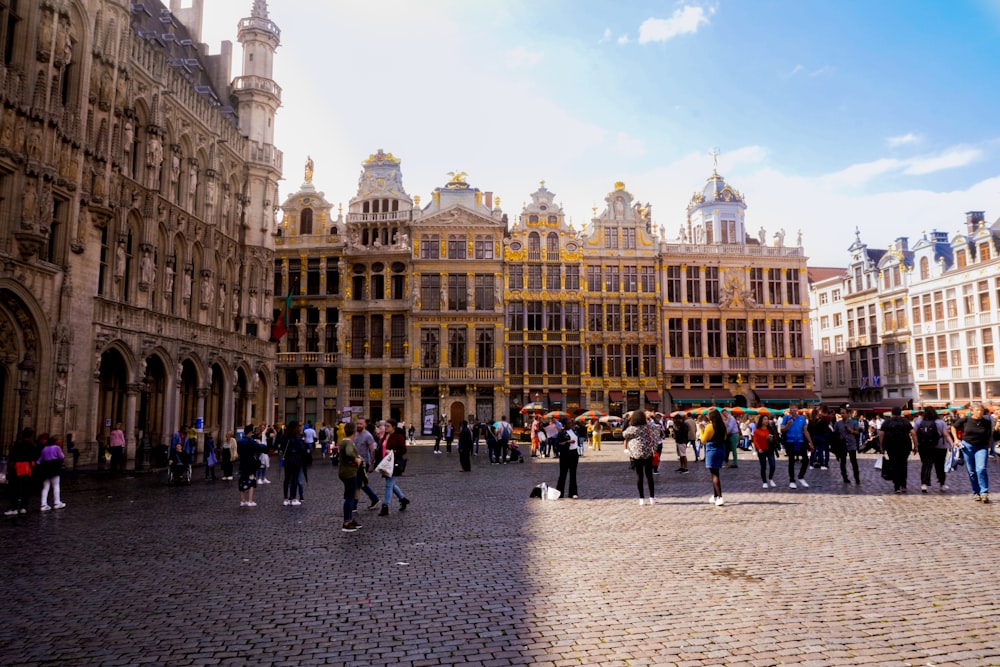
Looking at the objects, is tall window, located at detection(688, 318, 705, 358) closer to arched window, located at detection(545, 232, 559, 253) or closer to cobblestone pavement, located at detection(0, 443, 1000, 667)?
arched window, located at detection(545, 232, 559, 253)

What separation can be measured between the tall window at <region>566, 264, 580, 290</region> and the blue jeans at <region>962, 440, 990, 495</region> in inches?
1507

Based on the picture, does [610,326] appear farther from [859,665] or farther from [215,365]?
[859,665]

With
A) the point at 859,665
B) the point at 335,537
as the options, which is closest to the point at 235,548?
the point at 335,537

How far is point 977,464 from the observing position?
39.6 ft

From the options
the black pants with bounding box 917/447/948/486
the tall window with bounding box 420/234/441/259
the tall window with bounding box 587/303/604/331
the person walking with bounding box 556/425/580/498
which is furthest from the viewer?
the tall window with bounding box 587/303/604/331

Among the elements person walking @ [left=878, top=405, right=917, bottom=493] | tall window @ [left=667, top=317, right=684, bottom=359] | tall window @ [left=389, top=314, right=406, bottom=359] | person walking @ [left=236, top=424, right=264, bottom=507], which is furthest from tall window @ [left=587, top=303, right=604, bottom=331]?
person walking @ [left=236, top=424, right=264, bottom=507]

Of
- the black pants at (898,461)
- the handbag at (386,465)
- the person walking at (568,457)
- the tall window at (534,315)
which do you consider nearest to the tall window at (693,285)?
the tall window at (534,315)

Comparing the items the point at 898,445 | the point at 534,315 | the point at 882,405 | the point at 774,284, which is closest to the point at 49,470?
the point at 898,445

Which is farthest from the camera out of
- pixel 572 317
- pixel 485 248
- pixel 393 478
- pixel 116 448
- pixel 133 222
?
pixel 572 317

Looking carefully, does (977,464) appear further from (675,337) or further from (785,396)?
(785,396)

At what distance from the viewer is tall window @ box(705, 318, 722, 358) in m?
51.5

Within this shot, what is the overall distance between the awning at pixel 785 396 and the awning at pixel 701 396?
2.42m

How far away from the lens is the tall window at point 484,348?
161ft

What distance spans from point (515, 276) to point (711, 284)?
15.4m
